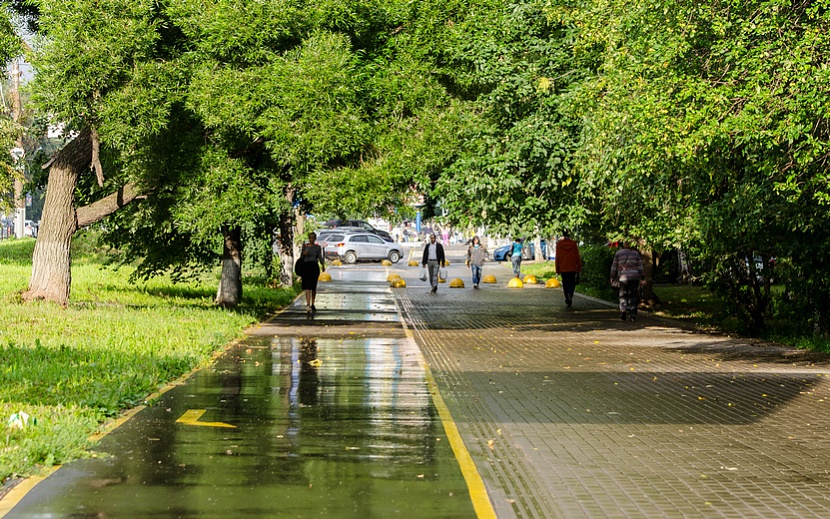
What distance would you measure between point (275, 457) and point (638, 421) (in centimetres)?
388

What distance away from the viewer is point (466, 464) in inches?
332

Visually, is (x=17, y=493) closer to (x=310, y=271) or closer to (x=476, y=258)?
(x=310, y=271)

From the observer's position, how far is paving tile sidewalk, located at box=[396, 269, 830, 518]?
24.7ft

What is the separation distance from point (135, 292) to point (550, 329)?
11.9 m

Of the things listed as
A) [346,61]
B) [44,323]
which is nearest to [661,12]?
[346,61]

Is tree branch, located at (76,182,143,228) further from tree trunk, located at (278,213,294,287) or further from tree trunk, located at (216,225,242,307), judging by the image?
tree trunk, located at (278,213,294,287)

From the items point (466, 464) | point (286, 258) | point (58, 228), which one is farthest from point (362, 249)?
point (466, 464)

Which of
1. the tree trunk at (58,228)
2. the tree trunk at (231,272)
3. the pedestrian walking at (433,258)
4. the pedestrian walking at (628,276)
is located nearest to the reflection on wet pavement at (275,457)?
the tree trunk at (58,228)

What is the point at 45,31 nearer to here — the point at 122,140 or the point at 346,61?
the point at 122,140

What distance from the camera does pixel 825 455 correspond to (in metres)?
9.18

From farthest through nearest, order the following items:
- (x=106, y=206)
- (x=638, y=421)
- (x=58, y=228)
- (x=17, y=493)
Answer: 1. (x=106, y=206)
2. (x=58, y=228)
3. (x=638, y=421)
4. (x=17, y=493)

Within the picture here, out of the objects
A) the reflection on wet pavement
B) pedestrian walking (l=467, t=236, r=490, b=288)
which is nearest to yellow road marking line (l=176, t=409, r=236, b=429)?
the reflection on wet pavement

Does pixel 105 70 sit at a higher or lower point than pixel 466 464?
higher

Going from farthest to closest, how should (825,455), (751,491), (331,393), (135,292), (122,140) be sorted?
(135,292) < (122,140) < (331,393) < (825,455) < (751,491)
